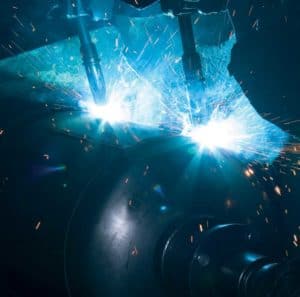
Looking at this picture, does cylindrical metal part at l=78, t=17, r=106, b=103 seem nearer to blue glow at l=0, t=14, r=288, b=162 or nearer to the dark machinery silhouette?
blue glow at l=0, t=14, r=288, b=162

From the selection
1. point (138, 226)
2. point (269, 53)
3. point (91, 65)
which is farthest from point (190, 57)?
point (138, 226)

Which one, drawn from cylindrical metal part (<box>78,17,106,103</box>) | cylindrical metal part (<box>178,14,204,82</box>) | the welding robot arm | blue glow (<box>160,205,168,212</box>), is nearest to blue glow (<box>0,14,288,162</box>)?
the welding robot arm

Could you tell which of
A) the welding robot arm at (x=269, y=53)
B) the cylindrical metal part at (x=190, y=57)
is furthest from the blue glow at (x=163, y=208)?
the welding robot arm at (x=269, y=53)

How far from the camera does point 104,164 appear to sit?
6.22 ft

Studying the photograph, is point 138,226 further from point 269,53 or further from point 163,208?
point 269,53

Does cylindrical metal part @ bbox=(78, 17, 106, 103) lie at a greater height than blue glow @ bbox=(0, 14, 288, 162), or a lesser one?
lesser

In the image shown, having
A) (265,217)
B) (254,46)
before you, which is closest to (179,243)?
(265,217)

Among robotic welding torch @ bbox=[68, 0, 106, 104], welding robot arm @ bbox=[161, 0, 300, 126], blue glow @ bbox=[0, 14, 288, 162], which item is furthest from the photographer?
blue glow @ bbox=[0, 14, 288, 162]

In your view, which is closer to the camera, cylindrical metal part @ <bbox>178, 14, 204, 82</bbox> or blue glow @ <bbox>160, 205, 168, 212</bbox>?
blue glow @ <bbox>160, 205, 168, 212</bbox>

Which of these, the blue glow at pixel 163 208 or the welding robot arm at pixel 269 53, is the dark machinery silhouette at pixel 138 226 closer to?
the blue glow at pixel 163 208

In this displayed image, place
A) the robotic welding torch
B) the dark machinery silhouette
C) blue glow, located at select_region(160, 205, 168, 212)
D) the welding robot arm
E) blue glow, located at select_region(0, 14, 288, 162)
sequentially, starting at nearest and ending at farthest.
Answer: the dark machinery silhouette < blue glow, located at select_region(160, 205, 168, 212) < the robotic welding torch < the welding robot arm < blue glow, located at select_region(0, 14, 288, 162)

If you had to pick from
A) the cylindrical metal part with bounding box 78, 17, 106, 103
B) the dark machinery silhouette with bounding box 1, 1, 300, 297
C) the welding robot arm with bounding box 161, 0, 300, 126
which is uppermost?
the welding robot arm with bounding box 161, 0, 300, 126

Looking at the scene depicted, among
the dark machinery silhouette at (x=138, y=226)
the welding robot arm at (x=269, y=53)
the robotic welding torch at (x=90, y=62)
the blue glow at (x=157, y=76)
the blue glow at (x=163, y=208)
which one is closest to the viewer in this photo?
the dark machinery silhouette at (x=138, y=226)

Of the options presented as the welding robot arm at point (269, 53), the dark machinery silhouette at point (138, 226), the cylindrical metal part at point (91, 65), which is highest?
the welding robot arm at point (269, 53)
